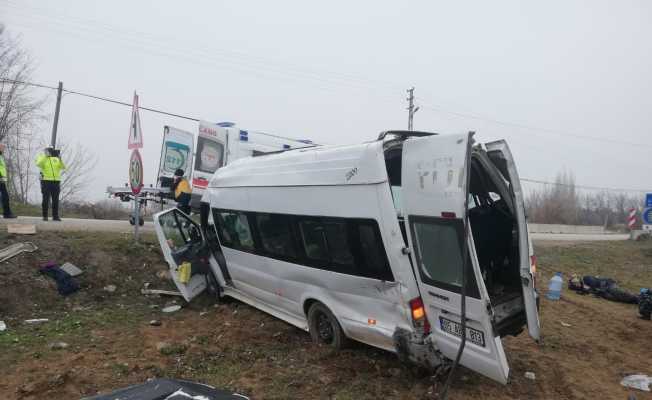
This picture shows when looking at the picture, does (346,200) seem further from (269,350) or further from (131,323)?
(131,323)

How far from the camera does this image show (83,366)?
459 cm

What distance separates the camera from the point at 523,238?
4062 millimetres

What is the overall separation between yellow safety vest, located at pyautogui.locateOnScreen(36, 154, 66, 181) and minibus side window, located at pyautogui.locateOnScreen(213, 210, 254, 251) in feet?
18.3

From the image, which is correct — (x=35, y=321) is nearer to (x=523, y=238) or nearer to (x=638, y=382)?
(x=523, y=238)

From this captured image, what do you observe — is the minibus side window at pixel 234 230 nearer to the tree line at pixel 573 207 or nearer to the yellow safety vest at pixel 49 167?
the yellow safety vest at pixel 49 167

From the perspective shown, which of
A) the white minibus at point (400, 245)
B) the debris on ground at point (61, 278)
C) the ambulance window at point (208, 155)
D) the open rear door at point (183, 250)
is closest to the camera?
the white minibus at point (400, 245)

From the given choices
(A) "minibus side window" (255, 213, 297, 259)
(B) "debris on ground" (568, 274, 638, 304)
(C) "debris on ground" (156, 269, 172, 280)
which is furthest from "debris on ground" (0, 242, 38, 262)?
(B) "debris on ground" (568, 274, 638, 304)

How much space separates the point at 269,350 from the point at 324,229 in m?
1.72

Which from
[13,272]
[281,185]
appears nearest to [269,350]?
[281,185]

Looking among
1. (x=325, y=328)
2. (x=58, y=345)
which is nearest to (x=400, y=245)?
(x=325, y=328)

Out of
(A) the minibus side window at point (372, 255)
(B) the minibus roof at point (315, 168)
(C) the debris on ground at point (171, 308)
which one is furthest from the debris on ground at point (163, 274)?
(A) the minibus side window at point (372, 255)

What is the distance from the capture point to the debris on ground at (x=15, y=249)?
6918mm

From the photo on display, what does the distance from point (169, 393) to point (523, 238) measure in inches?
133

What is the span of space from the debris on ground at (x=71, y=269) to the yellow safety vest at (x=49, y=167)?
357cm
